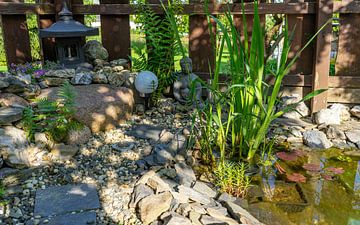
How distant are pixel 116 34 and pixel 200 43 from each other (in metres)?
0.95

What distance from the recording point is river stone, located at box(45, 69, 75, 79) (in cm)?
330

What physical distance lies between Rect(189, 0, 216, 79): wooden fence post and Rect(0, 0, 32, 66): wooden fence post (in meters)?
1.79

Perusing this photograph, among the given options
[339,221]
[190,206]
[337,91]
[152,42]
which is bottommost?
[339,221]

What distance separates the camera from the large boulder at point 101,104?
294 cm

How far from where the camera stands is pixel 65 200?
203cm

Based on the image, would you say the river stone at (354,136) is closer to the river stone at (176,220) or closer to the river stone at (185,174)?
the river stone at (185,174)

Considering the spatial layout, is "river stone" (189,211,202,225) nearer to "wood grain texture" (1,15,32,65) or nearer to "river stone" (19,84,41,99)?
"river stone" (19,84,41,99)

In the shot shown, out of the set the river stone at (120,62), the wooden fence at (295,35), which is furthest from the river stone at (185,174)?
the river stone at (120,62)

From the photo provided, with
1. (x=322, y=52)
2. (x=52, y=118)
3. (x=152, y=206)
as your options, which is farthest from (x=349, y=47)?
(x=52, y=118)

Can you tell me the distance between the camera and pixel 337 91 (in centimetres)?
372

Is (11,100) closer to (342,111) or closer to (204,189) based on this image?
(204,189)

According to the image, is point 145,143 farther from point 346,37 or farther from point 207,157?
point 346,37

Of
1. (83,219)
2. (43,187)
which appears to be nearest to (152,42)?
(43,187)

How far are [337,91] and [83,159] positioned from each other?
2615 millimetres
